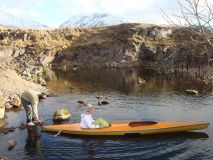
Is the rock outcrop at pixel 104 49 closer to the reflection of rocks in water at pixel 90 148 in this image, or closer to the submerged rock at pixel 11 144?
the reflection of rocks in water at pixel 90 148

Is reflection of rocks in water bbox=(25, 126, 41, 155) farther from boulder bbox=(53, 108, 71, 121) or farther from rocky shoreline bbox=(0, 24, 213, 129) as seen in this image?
rocky shoreline bbox=(0, 24, 213, 129)

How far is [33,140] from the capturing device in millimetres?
30188

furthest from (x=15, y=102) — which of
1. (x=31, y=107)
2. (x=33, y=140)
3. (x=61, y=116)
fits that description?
(x=33, y=140)

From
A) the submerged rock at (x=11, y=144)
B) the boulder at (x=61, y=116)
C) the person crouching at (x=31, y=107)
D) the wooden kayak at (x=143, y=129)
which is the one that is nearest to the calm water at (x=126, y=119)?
the submerged rock at (x=11, y=144)

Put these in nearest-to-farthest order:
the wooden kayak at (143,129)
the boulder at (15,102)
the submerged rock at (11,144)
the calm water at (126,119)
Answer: the calm water at (126,119) < the submerged rock at (11,144) < the wooden kayak at (143,129) < the boulder at (15,102)

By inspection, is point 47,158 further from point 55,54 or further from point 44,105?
point 55,54

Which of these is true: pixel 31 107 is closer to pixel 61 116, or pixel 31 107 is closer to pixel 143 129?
pixel 61 116

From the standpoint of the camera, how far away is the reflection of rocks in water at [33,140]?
27.7 meters

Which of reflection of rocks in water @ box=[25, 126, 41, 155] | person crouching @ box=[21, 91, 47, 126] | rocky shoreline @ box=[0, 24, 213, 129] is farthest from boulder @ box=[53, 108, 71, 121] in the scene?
rocky shoreline @ box=[0, 24, 213, 129]

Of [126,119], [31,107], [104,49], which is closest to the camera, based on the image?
[31,107]

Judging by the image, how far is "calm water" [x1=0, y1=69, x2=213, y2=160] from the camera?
26656 mm

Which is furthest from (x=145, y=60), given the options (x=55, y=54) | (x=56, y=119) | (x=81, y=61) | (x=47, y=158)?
(x=47, y=158)

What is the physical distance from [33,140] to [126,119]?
1031 cm

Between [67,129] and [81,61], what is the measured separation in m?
83.2
